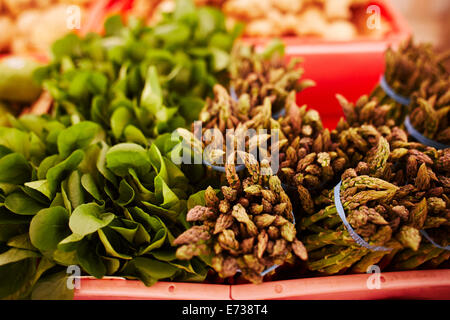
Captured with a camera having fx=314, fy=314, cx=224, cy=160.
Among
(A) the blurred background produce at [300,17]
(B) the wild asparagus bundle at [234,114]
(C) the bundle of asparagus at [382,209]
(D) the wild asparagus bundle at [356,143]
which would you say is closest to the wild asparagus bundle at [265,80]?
(B) the wild asparagus bundle at [234,114]

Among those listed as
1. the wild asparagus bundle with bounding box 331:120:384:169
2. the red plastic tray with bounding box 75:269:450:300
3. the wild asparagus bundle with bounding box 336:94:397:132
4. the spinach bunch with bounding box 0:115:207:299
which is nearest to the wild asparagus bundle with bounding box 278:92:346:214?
the wild asparagus bundle with bounding box 331:120:384:169

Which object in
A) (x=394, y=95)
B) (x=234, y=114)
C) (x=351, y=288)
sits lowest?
(x=351, y=288)

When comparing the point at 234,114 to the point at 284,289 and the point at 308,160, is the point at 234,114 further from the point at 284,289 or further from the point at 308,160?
the point at 284,289

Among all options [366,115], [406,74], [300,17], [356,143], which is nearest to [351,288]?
[356,143]

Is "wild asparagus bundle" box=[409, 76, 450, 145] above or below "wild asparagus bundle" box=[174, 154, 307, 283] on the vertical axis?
above

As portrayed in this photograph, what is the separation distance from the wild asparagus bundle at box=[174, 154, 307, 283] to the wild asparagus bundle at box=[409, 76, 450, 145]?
69 cm

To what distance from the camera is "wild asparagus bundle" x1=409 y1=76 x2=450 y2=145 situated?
1.16 metres

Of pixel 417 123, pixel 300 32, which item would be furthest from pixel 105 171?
pixel 300 32

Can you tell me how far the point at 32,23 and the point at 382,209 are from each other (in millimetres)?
2676

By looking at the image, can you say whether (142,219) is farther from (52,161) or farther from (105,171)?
(52,161)

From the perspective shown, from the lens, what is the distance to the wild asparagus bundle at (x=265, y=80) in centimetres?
128

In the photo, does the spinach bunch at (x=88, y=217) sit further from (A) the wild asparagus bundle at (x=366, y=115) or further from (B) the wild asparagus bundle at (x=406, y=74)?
(B) the wild asparagus bundle at (x=406, y=74)

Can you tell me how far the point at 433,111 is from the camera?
3.80 feet

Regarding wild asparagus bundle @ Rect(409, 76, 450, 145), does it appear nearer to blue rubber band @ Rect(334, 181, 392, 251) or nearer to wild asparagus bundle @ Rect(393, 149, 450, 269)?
wild asparagus bundle @ Rect(393, 149, 450, 269)
